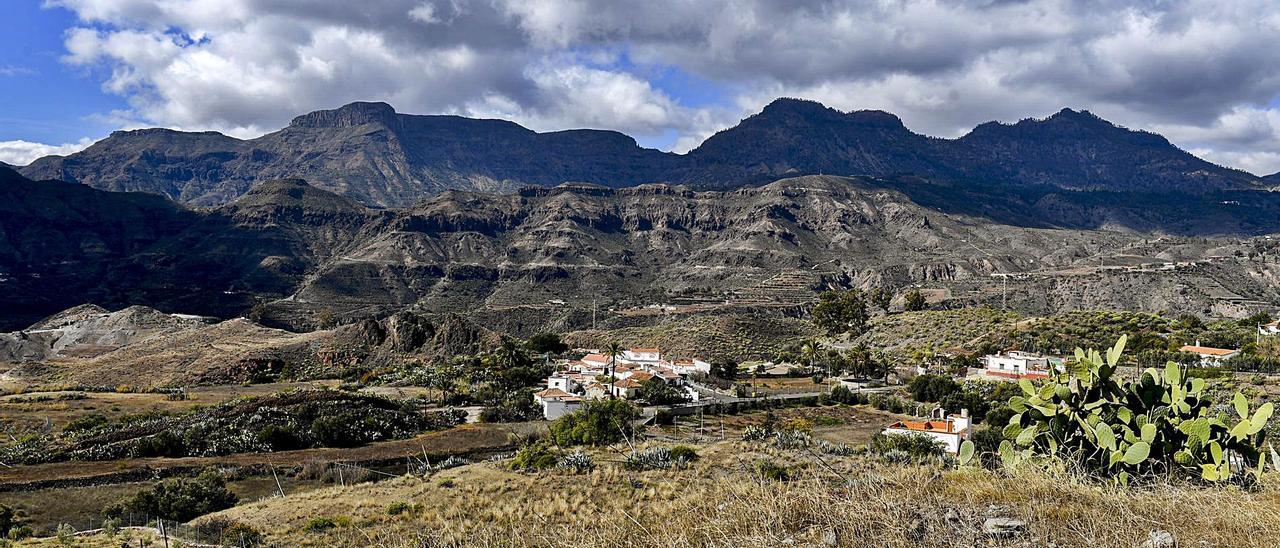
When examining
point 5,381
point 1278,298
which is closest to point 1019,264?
point 1278,298

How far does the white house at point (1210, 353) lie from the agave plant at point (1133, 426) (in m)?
38.0

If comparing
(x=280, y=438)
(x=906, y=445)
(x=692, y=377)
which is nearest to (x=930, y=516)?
(x=906, y=445)

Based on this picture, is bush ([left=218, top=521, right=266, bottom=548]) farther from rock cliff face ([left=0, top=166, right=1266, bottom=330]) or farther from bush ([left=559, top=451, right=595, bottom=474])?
rock cliff face ([left=0, top=166, right=1266, bottom=330])

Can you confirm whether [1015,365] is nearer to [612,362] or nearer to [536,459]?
[612,362]

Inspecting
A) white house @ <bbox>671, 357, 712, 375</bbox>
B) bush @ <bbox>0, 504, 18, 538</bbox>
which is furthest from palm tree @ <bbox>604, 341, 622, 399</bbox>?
bush @ <bbox>0, 504, 18, 538</bbox>

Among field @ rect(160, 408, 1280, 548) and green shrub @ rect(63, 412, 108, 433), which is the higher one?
field @ rect(160, 408, 1280, 548)

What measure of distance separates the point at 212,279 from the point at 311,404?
120 m

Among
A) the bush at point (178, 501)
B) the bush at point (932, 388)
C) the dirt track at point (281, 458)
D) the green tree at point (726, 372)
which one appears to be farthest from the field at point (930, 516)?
the green tree at point (726, 372)

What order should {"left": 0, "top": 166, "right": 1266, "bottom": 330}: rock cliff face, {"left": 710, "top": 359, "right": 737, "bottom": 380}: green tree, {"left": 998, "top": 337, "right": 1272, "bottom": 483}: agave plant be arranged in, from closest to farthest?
{"left": 998, "top": 337, "right": 1272, "bottom": 483}: agave plant < {"left": 710, "top": 359, "right": 737, "bottom": 380}: green tree < {"left": 0, "top": 166, "right": 1266, "bottom": 330}: rock cliff face

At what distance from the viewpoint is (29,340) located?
7669cm

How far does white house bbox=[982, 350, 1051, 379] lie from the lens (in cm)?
4119

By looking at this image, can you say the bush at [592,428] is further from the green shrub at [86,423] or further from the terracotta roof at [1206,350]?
the terracotta roof at [1206,350]

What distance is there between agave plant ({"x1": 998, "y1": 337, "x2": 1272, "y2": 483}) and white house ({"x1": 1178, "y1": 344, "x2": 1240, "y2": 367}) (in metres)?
38.0

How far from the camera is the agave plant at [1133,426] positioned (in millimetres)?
7363
